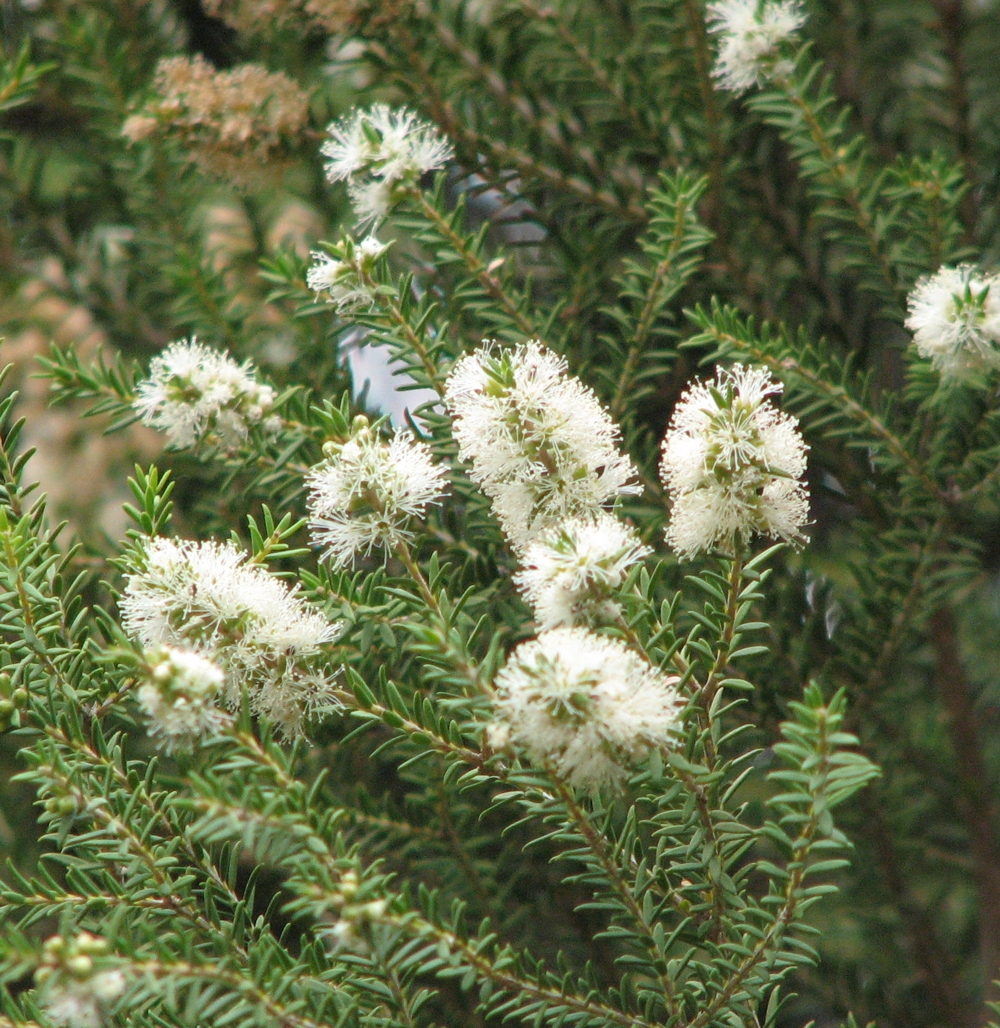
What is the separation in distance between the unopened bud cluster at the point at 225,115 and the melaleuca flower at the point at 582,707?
99cm

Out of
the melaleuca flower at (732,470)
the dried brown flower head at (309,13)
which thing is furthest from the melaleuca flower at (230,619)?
the dried brown flower head at (309,13)

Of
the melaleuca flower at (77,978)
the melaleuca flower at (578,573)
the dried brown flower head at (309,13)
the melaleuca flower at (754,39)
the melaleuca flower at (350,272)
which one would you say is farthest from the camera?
the dried brown flower head at (309,13)

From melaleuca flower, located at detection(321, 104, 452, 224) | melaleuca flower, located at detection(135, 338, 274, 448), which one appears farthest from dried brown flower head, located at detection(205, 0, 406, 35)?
melaleuca flower, located at detection(135, 338, 274, 448)

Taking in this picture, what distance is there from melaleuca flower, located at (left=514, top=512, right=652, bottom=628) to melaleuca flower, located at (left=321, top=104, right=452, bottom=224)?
0.55m

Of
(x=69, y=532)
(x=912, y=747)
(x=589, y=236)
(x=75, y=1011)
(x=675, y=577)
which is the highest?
(x=589, y=236)

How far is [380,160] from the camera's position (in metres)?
1.11

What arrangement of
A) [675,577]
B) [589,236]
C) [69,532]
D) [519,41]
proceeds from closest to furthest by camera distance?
[675,577] → [589,236] → [519,41] → [69,532]

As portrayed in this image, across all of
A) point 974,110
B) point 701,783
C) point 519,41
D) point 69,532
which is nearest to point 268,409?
point 701,783

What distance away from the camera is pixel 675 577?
1201 millimetres

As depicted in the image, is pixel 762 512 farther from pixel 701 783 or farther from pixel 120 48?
pixel 120 48

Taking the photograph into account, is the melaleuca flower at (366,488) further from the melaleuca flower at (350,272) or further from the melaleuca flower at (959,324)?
the melaleuca flower at (959,324)

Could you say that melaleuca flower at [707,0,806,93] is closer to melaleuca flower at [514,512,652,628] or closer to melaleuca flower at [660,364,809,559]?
melaleuca flower at [660,364,809,559]

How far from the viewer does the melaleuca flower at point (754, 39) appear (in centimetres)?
122

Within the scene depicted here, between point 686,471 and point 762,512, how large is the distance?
73 millimetres
